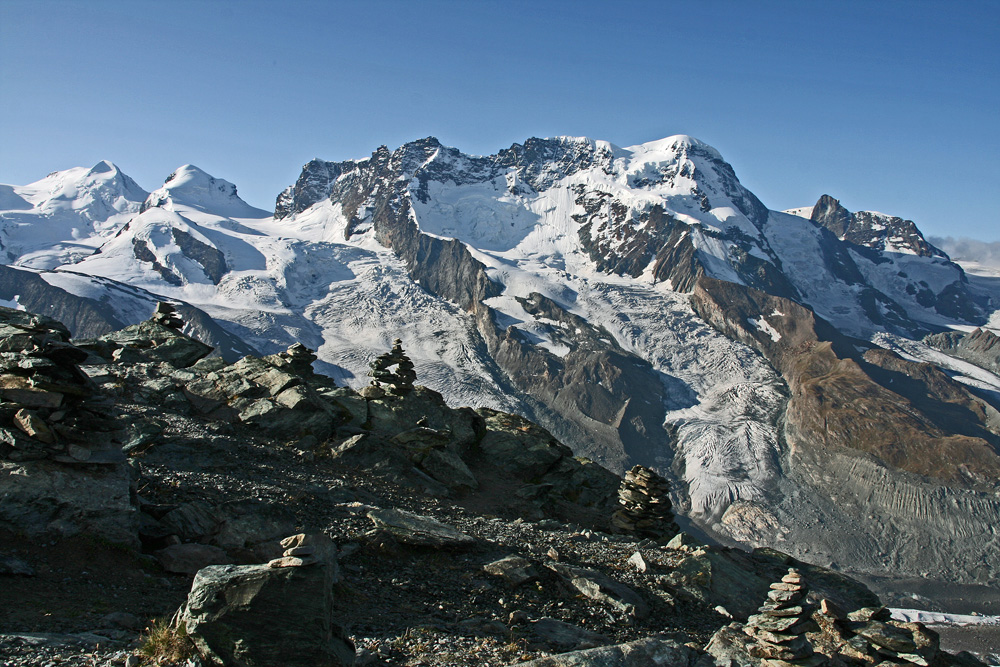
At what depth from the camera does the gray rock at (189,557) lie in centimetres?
1316

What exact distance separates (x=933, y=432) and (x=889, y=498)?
123 ft

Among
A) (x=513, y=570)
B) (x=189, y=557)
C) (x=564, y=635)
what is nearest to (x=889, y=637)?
(x=564, y=635)

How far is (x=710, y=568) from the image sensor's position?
2023cm

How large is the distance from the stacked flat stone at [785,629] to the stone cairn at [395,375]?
22056 mm

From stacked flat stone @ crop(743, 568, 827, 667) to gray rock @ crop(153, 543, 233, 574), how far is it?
12202mm

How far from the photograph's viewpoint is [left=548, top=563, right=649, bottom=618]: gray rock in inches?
623

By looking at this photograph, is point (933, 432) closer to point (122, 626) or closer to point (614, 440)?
point (614, 440)

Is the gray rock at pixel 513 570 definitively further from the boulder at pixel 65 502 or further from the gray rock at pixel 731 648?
the boulder at pixel 65 502

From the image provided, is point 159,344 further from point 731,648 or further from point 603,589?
point 731,648

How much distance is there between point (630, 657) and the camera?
10484 millimetres

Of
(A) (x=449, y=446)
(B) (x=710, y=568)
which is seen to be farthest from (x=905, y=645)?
(A) (x=449, y=446)

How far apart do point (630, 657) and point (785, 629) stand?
20.0ft

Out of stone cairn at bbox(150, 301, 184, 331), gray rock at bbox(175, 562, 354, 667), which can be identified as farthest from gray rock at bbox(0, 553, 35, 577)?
stone cairn at bbox(150, 301, 184, 331)

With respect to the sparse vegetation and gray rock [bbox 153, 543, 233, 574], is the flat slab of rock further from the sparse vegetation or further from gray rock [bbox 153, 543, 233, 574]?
the sparse vegetation
